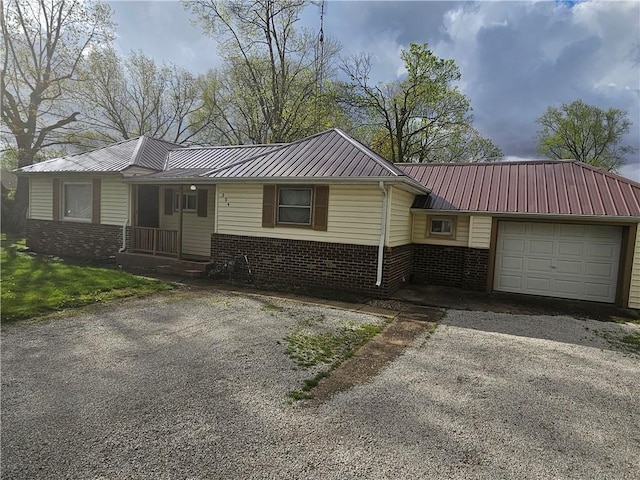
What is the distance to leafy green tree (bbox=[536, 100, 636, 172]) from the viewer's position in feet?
97.3

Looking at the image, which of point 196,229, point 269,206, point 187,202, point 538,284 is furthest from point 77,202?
point 538,284

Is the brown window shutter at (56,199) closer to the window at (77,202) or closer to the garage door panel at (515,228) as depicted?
the window at (77,202)

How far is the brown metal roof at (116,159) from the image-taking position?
40.9ft

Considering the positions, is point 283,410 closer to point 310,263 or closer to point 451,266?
point 310,263

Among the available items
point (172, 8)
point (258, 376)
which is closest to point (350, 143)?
point (258, 376)

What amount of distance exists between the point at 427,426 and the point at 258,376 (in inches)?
74.9

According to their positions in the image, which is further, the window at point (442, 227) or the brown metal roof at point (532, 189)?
the window at point (442, 227)

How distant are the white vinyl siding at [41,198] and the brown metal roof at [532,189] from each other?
42.9 ft

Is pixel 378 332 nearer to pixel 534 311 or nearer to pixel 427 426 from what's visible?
pixel 427 426

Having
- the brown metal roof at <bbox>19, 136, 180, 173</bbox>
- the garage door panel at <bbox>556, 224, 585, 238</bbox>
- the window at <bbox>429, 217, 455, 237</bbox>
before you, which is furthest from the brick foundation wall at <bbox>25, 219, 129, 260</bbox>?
the garage door panel at <bbox>556, 224, 585, 238</bbox>

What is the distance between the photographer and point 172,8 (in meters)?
19.5

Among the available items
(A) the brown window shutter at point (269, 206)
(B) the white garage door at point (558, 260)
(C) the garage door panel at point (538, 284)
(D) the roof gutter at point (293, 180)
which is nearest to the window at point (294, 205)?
(A) the brown window shutter at point (269, 206)

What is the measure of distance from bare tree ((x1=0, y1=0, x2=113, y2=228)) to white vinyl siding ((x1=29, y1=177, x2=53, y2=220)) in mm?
8793

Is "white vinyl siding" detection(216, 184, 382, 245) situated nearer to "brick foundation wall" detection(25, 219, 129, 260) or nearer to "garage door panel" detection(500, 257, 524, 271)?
"garage door panel" detection(500, 257, 524, 271)
